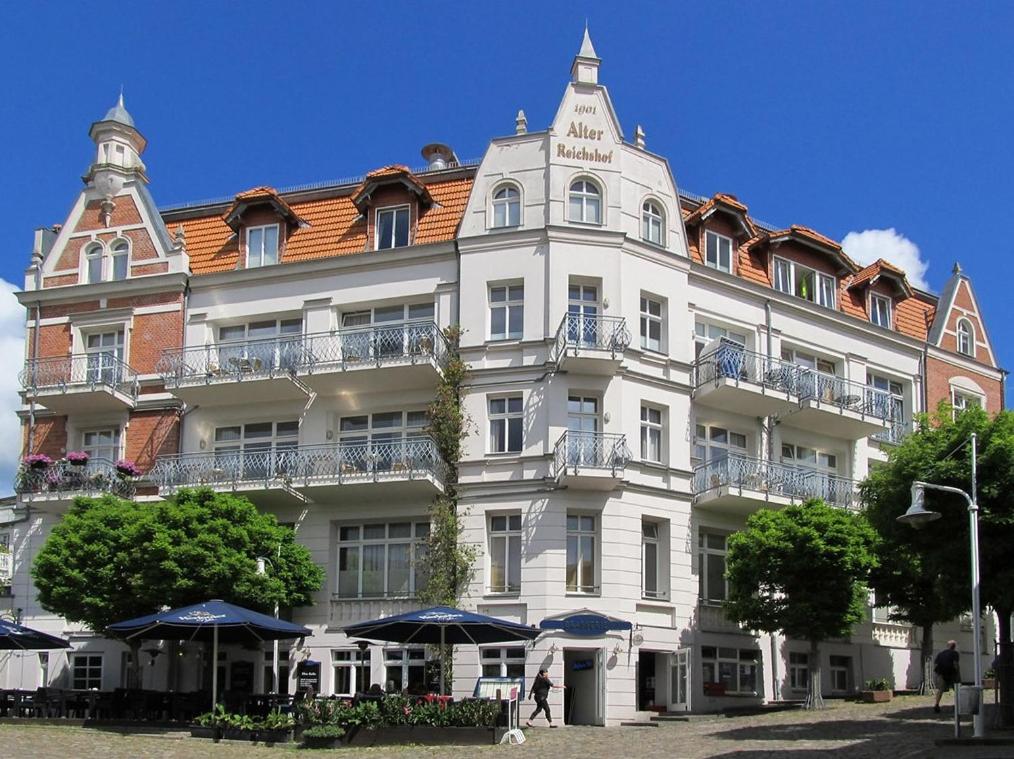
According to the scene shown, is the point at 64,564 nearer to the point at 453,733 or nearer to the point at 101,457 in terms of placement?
the point at 101,457

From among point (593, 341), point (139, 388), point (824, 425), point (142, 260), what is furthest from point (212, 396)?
point (824, 425)

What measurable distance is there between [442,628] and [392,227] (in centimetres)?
1308

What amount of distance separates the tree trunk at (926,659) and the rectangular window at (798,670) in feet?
10.2

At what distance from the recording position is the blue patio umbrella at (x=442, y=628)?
28.0 m

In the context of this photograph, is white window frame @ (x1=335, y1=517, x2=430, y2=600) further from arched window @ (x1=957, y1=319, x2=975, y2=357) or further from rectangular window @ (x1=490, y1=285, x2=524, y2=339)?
arched window @ (x1=957, y1=319, x2=975, y2=357)

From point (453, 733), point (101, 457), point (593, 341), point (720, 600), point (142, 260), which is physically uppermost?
point (142, 260)

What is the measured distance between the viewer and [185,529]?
33.4m

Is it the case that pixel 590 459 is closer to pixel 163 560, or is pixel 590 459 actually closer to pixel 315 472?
pixel 315 472

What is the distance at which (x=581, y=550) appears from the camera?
34344 mm

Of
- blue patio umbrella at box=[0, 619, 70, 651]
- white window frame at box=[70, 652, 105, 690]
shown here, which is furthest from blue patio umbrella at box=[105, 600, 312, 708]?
white window frame at box=[70, 652, 105, 690]

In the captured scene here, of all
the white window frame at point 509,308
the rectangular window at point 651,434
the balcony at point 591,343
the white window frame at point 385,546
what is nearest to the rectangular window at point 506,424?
the balcony at point 591,343

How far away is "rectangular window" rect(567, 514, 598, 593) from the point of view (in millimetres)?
34031

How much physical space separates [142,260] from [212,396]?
199 inches

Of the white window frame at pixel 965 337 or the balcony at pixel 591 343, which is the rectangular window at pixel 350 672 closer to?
the balcony at pixel 591 343
